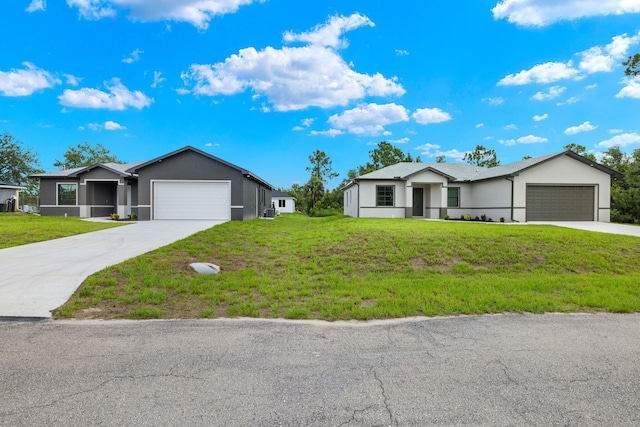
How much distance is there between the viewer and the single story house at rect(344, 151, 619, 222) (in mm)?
18547

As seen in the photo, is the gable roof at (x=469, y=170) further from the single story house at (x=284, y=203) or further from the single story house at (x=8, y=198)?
the single story house at (x=8, y=198)

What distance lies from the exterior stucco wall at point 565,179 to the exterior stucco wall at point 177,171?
17.1m

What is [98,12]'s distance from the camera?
15.3 m

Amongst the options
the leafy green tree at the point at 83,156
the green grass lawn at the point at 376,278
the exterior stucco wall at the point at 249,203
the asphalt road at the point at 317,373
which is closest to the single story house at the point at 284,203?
the exterior stucco wall at the point at 249,203

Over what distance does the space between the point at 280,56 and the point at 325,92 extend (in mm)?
6987

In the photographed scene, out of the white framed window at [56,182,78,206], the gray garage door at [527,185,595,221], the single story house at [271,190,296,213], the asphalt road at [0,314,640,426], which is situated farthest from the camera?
the single story house at [271,190,296,213]

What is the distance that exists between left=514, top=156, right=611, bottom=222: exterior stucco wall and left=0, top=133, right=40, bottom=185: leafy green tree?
170 feet

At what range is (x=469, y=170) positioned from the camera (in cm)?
2523

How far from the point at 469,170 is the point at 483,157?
70.3 feet

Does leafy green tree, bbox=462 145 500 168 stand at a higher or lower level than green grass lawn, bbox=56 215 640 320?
higher

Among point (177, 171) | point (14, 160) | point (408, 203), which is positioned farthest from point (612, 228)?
point (14, 160)

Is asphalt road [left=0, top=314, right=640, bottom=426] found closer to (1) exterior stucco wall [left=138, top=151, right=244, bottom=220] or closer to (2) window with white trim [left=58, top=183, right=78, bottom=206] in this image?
(1) exterior stucco wall [left=138, top=151, right=244, bottom=220]

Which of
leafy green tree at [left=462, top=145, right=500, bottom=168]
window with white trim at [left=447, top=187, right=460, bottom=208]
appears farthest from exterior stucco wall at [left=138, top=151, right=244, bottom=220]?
leafy green tree at [left=462, top=145, right=500, bottom=168]

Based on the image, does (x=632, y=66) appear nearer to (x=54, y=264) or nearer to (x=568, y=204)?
(x=568, y=204)
